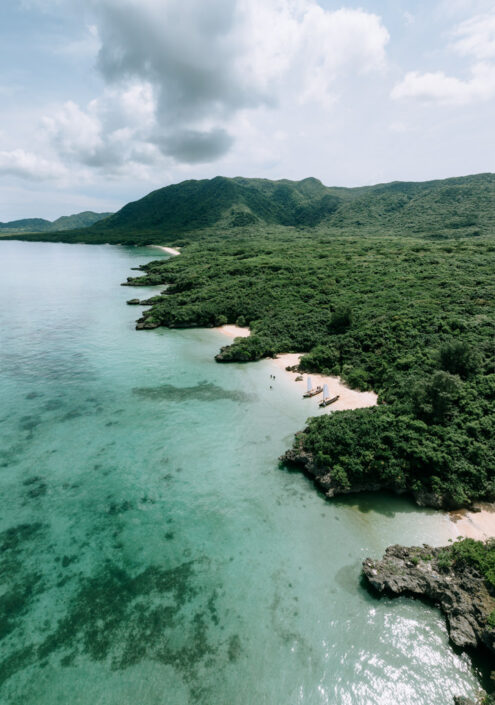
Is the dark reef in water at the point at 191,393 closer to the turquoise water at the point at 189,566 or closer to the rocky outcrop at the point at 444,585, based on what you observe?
the turquoise water at the point at 189,566

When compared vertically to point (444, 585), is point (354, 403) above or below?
above

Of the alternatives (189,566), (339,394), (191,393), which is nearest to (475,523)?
(339,394)

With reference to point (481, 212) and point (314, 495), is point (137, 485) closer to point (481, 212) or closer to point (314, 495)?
point (314, 495)

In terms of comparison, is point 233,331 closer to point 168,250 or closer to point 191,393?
point 191,393

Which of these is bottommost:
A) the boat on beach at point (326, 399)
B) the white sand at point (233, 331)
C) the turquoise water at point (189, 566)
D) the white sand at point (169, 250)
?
the turquoise water at point (189, 566)

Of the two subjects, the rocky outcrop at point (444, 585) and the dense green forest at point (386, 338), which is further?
the dense green forest at point (386, 338)

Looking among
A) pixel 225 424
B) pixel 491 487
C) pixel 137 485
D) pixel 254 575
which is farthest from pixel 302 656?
pixel 225 424

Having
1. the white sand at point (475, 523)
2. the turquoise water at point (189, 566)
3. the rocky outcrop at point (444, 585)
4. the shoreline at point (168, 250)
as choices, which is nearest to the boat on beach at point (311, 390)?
the turquoise water at point (189, 566)
